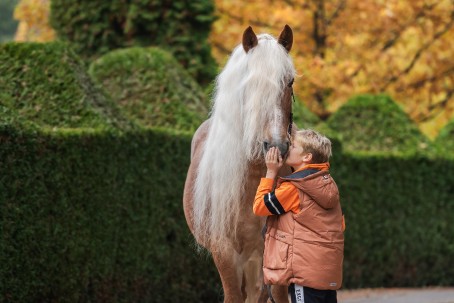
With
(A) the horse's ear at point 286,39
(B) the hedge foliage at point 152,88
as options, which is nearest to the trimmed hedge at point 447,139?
(B) the hedge foliage at point 152,88

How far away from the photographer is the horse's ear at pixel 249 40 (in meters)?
5.89

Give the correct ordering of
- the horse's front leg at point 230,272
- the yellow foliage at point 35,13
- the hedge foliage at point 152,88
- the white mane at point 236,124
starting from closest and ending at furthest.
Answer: the white mane at point 236,124, the horse's front leg at point 230,272, the hedge foliage at point 152,88, the yellow foliage at point 35,13

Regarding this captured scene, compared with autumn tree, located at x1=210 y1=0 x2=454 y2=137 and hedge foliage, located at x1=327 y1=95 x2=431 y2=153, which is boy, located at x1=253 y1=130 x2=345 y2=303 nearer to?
hedge foliage, located at x1=327 y1=95 x2=431 y2=153

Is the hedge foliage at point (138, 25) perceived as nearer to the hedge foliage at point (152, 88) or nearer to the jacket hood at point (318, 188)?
Result: the hedge foliage at point (152, 88)

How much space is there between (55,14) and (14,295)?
819 centimetres

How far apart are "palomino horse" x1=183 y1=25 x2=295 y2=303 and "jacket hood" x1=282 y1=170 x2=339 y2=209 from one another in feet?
0.98

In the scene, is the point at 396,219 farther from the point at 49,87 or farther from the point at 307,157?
the point at 307,157

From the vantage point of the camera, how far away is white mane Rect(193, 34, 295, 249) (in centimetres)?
567

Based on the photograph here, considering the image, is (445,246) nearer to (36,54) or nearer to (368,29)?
(368,29)

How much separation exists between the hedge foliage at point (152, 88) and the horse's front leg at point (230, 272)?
5.03 m

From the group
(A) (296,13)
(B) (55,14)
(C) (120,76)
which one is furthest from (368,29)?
(C) (120,76)

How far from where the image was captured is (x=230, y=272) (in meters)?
6.07

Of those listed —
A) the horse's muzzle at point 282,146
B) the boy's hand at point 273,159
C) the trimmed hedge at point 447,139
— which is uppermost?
the horse's muzzle at point 282,146

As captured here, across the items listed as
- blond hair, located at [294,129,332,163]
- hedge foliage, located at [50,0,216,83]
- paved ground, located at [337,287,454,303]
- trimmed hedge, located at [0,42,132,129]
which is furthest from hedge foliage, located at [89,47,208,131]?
blond hair, located at [294,129,332,163]
